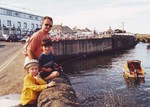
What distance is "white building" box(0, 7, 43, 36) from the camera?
84000 millimetres

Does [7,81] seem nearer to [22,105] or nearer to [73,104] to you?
[22,105]

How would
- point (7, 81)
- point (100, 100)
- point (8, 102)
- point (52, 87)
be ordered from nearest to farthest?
1. point (52, 87)
2. point (8, 102)
3. point (7, 81)
4. point (100, 100)

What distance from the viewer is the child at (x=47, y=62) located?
21.7ft

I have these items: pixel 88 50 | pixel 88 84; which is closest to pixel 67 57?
pixel 88 50

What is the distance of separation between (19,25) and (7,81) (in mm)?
81472

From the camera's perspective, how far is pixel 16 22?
92.5m

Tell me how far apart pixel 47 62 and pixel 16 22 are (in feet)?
289

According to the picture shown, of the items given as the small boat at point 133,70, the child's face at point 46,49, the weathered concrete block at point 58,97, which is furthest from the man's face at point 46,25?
the small boat at point 133,70

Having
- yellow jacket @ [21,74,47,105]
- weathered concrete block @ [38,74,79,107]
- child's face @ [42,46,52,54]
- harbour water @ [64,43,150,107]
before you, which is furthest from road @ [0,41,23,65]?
weathered concrete block @ [38,74,79,107]

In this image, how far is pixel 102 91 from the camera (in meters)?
23.4

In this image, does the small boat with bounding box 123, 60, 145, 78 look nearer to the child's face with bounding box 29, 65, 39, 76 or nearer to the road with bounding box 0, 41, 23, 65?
the road with bounding box 0, 41, 23, 65

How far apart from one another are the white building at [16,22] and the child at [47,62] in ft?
247

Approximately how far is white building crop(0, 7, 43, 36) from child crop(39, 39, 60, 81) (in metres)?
75.3

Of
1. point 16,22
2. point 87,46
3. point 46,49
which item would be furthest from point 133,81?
point 16,22
